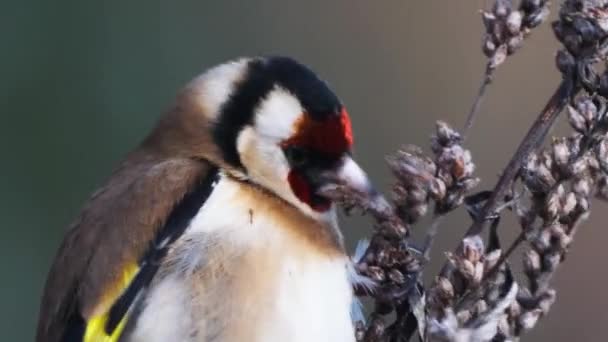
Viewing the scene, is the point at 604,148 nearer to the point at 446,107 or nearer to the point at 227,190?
the point at 227,190

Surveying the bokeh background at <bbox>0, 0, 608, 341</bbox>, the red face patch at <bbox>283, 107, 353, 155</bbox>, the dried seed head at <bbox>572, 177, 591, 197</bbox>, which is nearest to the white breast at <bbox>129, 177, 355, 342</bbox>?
the red face patch at <bbox>283, 107, 353, 155</bbox>

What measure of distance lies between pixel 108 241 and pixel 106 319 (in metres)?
0.10

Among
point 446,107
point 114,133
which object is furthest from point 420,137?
point 114,133

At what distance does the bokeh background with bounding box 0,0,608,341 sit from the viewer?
3277 millimetres

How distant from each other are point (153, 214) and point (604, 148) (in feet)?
1.78

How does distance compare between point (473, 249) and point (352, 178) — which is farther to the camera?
point (352, 178)

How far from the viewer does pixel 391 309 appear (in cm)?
158

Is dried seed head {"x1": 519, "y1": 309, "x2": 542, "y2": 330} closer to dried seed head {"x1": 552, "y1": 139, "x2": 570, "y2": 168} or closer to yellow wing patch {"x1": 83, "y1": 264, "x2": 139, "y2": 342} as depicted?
dried seed head {"x1": 552, "y1": 139, "x2": 570, "y2": 168}

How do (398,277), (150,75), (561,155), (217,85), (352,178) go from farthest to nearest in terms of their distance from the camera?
(150,75)
(217,85)
(352,178)
(398,277)
(561,155)

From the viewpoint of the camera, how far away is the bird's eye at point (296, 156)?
169 centimetres

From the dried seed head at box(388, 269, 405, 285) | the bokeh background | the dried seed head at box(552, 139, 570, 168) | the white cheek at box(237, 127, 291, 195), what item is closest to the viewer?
the dried seed head at box(552, 139, 570, 168)

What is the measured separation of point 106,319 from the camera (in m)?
1.61

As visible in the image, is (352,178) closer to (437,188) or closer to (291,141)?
(291,141)

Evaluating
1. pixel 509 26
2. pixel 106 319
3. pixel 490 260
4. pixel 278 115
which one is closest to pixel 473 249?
pixel 490 260
